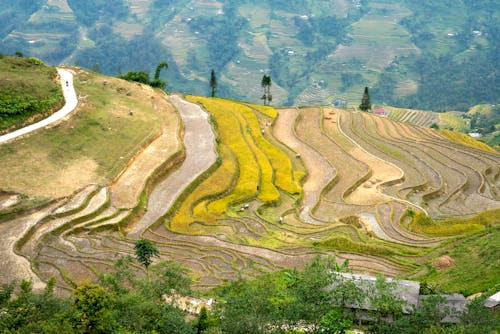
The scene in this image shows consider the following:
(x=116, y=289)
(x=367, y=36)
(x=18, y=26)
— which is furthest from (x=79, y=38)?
(x=116, y=289)

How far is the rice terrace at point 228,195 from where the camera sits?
27.8 meters

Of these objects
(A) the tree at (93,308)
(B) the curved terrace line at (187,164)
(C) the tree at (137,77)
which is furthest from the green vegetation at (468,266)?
(C) the tree at (137,77)

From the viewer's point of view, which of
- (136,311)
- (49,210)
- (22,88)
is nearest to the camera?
(136,311)

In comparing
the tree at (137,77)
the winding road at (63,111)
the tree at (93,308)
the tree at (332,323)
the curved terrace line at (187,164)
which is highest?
the tree at (332,323)

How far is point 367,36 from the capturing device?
653 ft

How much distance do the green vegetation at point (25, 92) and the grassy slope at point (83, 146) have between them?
6.72 feet

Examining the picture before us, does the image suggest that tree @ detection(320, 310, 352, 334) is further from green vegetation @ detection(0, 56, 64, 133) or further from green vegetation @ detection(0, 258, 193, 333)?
green vegetation @ detection(0, 56, 64, 133)

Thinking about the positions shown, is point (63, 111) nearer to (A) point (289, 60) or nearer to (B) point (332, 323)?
(B) point (332, 323)

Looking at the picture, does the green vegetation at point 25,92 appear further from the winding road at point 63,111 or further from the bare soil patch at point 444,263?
the bare soil patch at point 444,263

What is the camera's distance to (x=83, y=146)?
39094 mm

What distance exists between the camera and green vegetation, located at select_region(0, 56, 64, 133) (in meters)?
38.6

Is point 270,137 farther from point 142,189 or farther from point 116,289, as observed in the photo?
point 116,289

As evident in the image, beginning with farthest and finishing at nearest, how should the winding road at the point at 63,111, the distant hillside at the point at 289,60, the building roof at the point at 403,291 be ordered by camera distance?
the distant hillside at the point at 289,60 < the winding road at the point at 63,111 < the building roof at the point at 403,291

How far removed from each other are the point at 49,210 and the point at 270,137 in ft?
92.0
